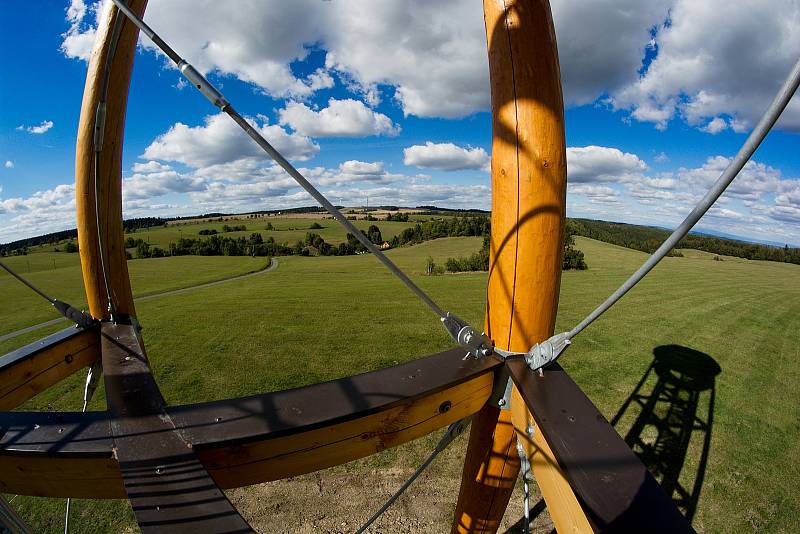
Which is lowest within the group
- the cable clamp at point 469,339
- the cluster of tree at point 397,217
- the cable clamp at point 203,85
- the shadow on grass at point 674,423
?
the shadow on grass at point 674,423

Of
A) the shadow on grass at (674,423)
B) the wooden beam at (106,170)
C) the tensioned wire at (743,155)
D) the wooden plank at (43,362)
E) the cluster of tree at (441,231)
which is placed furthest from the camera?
the cluster of tree at (441,231)

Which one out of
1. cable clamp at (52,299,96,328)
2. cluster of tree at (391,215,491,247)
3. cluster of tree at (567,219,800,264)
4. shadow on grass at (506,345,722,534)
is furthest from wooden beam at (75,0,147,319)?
cluster of tree at (391,215,491,247)

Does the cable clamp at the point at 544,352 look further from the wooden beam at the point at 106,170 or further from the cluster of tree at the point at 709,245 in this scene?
the cluster of tree at the point at 709,245

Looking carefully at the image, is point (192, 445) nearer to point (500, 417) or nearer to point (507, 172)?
point (500, 417)

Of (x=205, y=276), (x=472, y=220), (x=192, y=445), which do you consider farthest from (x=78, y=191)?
(x=472, y=220)

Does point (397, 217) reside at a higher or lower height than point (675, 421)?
higher

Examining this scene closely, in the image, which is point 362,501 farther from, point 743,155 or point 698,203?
point 743,155

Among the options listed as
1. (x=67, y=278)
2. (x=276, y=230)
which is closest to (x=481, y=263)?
(x=67, y=278)

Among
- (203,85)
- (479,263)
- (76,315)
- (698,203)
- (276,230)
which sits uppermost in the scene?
(276,230)

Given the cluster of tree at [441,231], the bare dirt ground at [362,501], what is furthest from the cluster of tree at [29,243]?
the bare dirt ground at [362,501]
